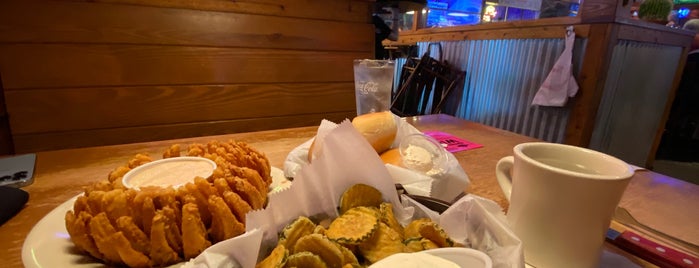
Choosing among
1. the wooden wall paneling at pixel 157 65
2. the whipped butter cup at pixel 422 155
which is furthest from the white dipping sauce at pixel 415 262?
the wooden wall paneling at pixel 157 65

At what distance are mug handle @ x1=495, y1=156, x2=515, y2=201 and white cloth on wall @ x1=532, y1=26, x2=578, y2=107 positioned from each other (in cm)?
241

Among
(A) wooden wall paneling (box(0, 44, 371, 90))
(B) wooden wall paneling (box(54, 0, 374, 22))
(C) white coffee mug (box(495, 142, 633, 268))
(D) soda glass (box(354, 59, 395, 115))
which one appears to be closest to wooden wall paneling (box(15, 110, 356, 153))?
(A) wooden wall paneling (box(0, 44, 371, 90))

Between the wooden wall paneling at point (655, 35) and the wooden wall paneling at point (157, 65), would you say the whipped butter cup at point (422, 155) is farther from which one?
the wooden wall paneling at point (655, 35)

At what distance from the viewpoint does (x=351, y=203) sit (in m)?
0.45

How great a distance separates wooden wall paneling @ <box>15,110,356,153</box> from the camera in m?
1.70

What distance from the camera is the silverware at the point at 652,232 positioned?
0.55 metres

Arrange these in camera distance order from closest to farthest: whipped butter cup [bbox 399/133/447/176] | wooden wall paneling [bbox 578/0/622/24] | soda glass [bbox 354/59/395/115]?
whipped butter cup [bbox 399/133/447/176] → soda glass [bbox 354/59/395/115] → wooden wall paneling [bbox 578/0/622/24]

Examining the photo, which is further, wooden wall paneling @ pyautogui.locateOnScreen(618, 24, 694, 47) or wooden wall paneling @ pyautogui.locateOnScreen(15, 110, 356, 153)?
wooden wall paneling @ pyautogui.locateOnScreen(618, 24, 694, 47)

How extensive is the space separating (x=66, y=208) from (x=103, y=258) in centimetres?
17

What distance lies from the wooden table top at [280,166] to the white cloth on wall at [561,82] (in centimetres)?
173

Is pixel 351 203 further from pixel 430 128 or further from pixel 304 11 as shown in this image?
pixel 304 11

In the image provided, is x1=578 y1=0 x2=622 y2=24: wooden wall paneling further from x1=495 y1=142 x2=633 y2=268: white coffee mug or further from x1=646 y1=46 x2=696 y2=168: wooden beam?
x1=495 y1=142 x2=633 y2=268: white coffee mug

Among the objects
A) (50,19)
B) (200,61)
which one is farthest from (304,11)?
(50,19)

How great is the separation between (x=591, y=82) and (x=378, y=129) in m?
2.38
